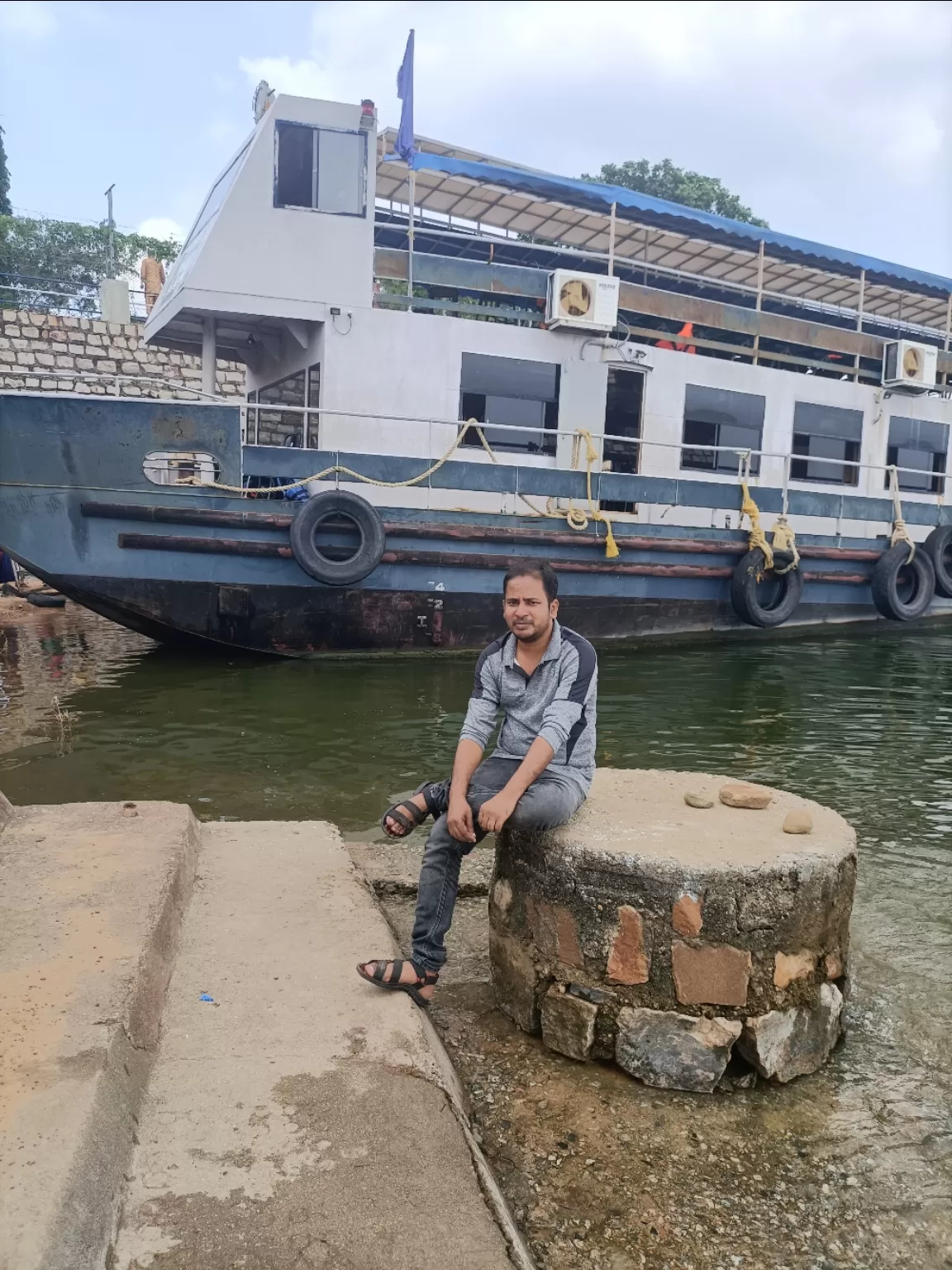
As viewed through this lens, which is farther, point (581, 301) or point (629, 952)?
point (581, 301)

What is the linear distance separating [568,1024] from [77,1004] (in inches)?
47.6

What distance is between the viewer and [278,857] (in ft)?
11.4

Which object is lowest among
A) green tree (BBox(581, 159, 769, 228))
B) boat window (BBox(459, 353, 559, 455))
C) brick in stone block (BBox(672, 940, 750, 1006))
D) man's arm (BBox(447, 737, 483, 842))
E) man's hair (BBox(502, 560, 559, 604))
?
brick in stone block (BBox(672, 940, 750, 1006))

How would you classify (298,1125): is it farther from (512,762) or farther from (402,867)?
(402,867)

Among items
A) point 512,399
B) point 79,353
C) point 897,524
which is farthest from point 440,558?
point 79,353

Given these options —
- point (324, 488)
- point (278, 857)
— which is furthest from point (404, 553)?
point (278, 857)

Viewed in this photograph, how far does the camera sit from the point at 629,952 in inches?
97.0

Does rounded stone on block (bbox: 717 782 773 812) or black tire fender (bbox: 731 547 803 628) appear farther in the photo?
black tire fender (bbox: 731 547 803 628)

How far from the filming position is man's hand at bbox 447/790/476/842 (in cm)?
261

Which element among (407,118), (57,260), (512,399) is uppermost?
(57,260)

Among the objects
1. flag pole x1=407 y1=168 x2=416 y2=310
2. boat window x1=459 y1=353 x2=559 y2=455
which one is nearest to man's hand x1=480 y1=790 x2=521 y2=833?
boat window x1=459 y1=353 x2=559 y2=455

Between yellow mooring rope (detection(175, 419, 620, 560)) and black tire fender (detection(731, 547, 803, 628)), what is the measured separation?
1613mm

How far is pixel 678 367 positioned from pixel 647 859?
30.0 ft

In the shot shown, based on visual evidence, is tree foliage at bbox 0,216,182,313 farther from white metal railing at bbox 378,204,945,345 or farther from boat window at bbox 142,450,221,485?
boat window at bbox 142,450,221,485
